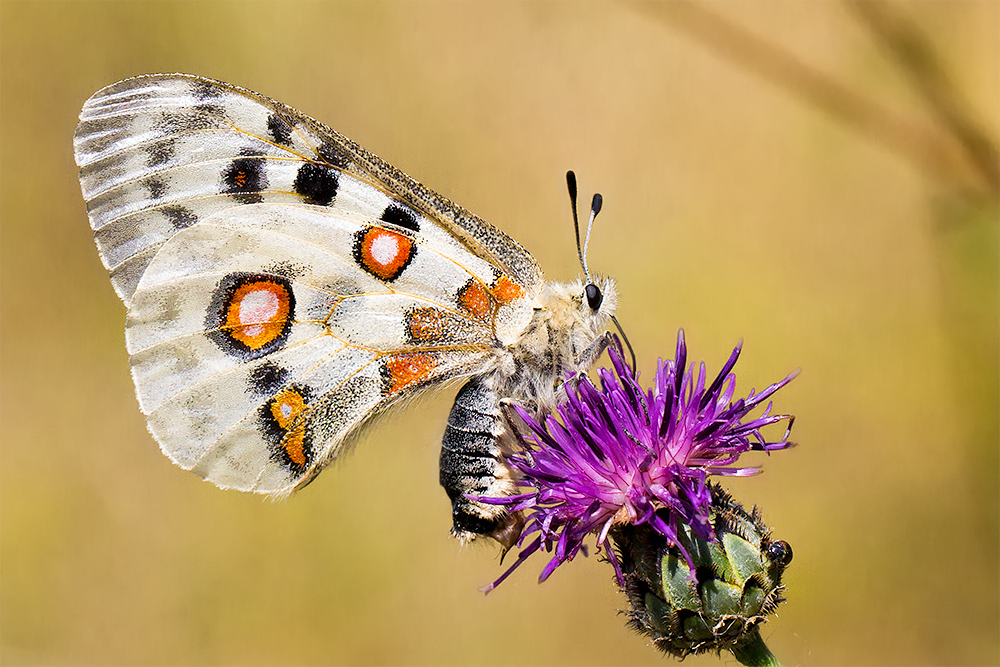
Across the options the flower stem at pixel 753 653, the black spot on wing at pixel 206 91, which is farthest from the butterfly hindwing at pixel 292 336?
the flower stem at pixel 753 653

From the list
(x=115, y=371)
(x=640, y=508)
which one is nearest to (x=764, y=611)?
(x=640, y=508)

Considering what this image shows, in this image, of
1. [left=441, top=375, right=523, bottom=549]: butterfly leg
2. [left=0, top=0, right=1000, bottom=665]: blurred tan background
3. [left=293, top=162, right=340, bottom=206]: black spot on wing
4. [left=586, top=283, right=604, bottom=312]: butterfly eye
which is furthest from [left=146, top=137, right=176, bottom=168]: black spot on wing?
[left=0, top=0, right=1000, bottom=665]: blurred tan background

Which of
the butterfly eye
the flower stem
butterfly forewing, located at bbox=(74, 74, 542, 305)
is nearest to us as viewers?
the flower stem

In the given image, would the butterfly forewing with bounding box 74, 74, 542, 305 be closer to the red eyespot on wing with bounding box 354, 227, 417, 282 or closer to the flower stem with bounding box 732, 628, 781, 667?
the red eyespot on wing with bounding box 354, 227, 417, 282

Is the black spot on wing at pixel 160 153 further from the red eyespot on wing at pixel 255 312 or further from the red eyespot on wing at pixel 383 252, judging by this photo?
the red eyespot on wing at pixel 383 252

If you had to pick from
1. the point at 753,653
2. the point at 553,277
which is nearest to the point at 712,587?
the point at 753,653

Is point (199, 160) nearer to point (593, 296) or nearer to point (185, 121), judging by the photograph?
point (185, 121)
